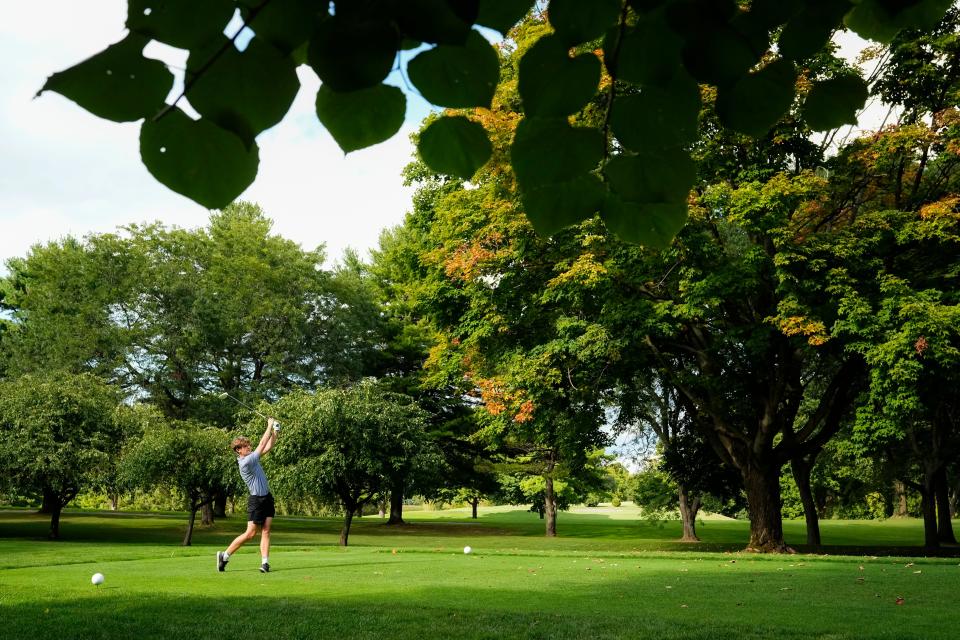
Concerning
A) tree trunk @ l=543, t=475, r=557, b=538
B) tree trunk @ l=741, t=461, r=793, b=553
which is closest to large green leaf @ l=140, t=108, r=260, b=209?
tree trunk @ l=741, t=461, r=793, b=553

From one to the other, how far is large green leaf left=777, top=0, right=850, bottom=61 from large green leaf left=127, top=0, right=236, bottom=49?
90 cm

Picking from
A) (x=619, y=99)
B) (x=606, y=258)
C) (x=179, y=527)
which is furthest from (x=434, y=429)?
(x=619, y=99)

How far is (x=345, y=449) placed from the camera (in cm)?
2319

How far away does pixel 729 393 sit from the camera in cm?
2205

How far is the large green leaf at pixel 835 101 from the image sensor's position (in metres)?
1.47

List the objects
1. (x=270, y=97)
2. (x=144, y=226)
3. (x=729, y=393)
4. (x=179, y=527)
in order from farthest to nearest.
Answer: (x=144, y=226) < (x=179, y=527) < (x=729, y=393) < (x=270, y=97)

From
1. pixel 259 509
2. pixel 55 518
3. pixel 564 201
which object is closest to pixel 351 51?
pixel 564 201

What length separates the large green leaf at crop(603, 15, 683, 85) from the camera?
1.26 meters

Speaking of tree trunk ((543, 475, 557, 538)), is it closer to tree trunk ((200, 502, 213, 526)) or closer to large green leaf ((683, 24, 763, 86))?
tree trunk ((200, 502, 213, 526))

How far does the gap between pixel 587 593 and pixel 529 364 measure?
10228mm

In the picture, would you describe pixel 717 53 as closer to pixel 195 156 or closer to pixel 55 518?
pixel 195 156

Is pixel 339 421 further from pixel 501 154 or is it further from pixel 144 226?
pixel 144 226

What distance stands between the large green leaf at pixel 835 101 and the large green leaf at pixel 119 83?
3.61 feet

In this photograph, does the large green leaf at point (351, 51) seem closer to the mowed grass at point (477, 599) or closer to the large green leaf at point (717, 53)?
the large green leaf at point (717, 53)
